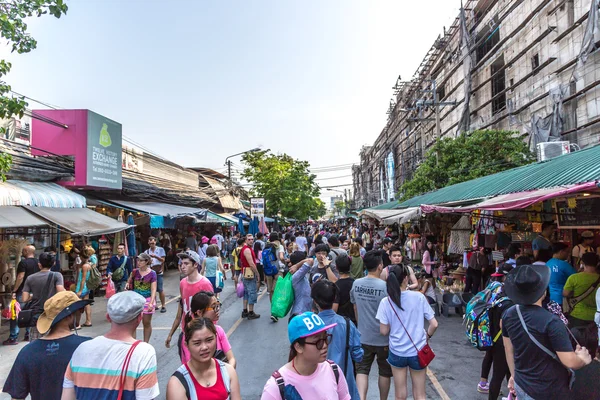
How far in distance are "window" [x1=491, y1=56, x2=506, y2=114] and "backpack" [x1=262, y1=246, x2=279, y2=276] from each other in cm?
1504

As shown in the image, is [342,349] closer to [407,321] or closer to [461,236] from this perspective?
[407,321]

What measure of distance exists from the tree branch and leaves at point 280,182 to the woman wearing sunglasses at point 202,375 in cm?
3074

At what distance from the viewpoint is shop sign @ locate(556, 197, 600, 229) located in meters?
6.48

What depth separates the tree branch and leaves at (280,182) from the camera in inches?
1331

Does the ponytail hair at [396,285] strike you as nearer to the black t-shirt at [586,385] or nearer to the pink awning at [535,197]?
the black t-shirt at [586,385]

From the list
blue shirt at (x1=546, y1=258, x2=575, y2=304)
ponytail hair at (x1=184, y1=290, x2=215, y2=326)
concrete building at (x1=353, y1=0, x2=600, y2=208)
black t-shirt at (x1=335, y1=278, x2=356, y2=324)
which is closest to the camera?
ponytail hair at (x1=184, y1=290, x2=215, y2=326)

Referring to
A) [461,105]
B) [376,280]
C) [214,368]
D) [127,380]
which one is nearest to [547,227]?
[376,280]

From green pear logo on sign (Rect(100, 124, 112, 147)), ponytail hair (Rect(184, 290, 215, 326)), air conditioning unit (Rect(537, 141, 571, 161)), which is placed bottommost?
ponytail hair (Rect(184, 290, 215, 326))

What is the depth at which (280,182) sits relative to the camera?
33.9m

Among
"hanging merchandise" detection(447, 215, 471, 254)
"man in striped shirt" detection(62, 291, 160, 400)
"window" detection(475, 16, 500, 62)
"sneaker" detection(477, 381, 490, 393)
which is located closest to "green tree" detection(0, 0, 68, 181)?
"man in striped shirt" detection(62, 291, 160, 400)

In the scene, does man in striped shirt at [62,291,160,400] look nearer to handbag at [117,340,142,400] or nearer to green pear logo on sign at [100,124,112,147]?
handbag at [117,340,142,400]

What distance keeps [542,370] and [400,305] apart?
1341mm

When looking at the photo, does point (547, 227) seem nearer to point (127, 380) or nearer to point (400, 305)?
point (400, 305)

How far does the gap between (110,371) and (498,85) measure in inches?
877
